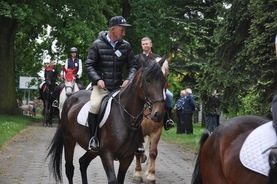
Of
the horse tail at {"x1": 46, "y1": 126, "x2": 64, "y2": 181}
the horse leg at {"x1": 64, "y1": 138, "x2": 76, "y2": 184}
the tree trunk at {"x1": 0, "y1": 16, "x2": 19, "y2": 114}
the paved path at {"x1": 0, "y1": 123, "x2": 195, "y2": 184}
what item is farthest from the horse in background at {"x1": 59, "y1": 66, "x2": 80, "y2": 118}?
the tree trunk at {"x1": 0, "y1": 16, "x2": 19, "y2": 114}

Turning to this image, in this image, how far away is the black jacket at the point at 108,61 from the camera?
31.9 feet

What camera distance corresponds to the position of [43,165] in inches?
573

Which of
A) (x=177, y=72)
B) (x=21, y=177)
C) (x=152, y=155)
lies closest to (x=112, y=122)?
(x=152, y=155)

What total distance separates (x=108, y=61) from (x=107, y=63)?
0.03 m

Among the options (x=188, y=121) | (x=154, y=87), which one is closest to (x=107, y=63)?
(x=154, y=87)

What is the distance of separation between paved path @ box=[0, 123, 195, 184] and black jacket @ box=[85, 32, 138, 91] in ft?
8.56

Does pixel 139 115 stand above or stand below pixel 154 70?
below

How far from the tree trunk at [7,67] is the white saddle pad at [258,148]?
27.4 m

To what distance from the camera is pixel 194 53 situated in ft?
114

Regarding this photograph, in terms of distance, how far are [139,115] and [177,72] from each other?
26.9 meters

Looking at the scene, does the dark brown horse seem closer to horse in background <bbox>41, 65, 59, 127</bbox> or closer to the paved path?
the paved path

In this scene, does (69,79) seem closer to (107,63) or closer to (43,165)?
(43,165)

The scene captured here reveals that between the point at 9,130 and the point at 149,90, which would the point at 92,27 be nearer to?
the point at 9,130

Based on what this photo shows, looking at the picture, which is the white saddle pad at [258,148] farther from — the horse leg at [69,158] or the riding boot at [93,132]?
the horse leg at [69,158]
